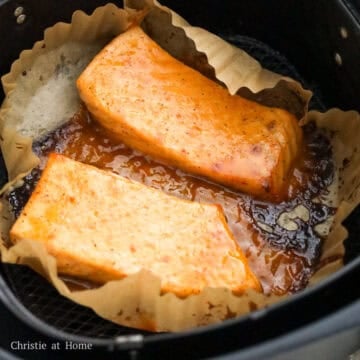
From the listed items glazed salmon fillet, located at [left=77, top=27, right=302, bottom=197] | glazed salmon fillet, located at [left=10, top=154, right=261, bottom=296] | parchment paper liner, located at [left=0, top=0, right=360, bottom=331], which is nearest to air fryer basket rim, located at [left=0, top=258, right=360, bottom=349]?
parchment paper liner, located at [left=0, top=0, right=360, bottom=331]

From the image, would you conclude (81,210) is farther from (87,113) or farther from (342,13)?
(342,13)

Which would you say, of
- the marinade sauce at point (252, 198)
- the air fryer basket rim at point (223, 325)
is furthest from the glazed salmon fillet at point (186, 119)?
the air fryer basket rim at point (223, 325)

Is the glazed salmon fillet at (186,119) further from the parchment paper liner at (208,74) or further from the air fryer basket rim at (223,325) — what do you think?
the air fryer basket rim at (223,325)

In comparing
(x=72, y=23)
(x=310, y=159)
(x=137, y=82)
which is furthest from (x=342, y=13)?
(x=72, y=23)

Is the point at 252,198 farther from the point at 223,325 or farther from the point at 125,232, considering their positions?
the point at 223,325

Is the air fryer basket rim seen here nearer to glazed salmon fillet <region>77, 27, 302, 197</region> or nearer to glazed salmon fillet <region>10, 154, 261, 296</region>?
glazed salmon fillet <region>10, 154, 261, 296</region>

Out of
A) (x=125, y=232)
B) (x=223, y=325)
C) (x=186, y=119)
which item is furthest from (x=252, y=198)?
(x=223, y=325)
